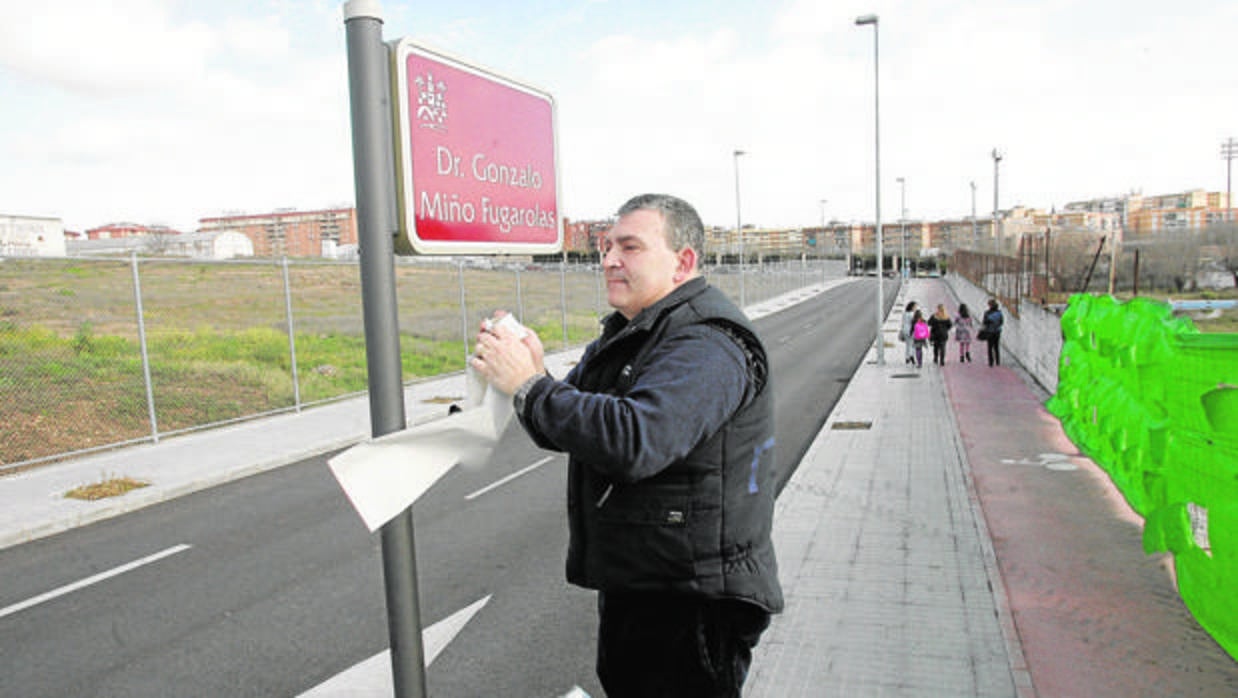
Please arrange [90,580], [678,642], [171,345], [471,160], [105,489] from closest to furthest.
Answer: [471,160] < [678,642] < [90,580] < [105,489] < [171,345]

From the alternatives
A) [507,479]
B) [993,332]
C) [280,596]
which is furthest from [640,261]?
[993,332]

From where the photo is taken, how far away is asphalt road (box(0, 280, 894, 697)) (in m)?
4.52

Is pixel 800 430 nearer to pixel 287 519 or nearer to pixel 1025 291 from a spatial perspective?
pixel 287 519

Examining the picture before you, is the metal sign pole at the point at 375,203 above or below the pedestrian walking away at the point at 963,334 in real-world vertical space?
above

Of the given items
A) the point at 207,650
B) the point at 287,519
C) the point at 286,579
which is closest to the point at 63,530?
the point at 287,519

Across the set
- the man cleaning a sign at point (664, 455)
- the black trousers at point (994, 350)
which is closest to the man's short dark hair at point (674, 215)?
the man cleaning a sign at point (664, 455)

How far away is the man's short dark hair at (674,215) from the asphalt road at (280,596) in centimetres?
310

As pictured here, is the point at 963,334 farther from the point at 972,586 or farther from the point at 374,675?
the point at 374,675

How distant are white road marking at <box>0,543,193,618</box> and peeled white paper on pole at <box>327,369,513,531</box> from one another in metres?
5.87

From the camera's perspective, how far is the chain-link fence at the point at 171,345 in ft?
37.2

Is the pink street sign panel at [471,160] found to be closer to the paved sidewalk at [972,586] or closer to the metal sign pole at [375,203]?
the metal sign pole at [375,203]

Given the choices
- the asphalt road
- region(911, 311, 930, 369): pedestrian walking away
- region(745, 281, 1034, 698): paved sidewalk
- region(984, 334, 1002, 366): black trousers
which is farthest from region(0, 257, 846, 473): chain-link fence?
region(984, 334, 1002, 366): black trousers

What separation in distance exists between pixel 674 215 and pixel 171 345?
1496cm

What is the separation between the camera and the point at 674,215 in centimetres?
203
